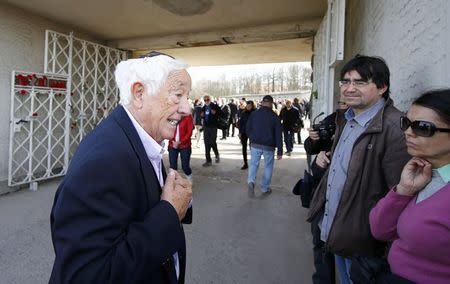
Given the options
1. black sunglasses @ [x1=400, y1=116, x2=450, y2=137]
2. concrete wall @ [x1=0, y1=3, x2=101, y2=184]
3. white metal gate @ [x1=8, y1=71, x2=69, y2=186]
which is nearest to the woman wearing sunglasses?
black sunglasses @ [x1=400, y1=116, x2=450, y2=137]

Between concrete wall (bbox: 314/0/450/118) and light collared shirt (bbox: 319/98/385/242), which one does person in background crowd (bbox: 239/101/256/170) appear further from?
light collared shirt (bbox: 319/98/385/242)

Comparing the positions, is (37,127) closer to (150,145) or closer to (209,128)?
(209,128)

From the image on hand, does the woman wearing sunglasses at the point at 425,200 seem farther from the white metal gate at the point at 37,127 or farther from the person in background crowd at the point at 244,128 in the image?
the person in background crowd at the point at 244,128

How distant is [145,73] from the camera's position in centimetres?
110

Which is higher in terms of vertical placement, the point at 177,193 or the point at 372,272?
the point at 177,193

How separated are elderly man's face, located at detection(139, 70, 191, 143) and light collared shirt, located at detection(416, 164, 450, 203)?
934 millimetres

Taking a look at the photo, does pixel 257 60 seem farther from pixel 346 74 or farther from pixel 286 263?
pixel 346 74

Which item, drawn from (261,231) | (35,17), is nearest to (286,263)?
(261,231)

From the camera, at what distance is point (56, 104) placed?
5797 mm

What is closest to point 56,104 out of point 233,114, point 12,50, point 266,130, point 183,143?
point 12,50

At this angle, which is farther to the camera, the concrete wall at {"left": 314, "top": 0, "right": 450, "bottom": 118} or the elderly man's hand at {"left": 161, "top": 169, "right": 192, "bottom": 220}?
the concrete wall at {"left": 314, "top": 0, "right": 450, "bottom": 118}

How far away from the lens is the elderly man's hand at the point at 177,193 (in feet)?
3.51

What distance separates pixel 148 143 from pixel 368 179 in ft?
3.62

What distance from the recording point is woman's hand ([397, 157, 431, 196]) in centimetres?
118
